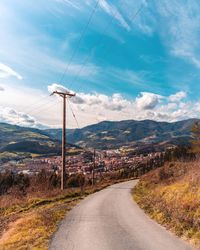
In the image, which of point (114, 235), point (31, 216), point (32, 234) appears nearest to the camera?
point (114, 235)

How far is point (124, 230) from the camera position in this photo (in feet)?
36.6

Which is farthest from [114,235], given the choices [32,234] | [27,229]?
[27,229]

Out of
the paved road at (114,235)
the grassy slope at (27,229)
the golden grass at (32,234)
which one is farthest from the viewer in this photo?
the grassy slope at (27,229)

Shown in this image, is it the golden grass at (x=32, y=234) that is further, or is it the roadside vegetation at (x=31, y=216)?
the roadside vegetation at (x=31, y=216)

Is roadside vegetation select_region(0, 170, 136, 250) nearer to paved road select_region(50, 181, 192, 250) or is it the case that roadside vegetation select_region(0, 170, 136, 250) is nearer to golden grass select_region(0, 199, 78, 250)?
golden grass select_region(0, 199, 78, 250)

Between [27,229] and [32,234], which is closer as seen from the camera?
[32,234]

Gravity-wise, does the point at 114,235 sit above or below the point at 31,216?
above

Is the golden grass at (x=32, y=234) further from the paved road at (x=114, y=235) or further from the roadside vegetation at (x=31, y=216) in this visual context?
the paved road at (x=114, y=235)

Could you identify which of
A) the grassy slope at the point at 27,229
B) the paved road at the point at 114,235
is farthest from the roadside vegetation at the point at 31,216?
the paved road at the point at 114,235

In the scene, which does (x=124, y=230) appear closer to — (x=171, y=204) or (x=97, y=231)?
(x=97, y=231)

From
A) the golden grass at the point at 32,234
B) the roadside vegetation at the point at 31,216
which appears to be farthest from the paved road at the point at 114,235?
the roadside vegetation at the point at 31,216

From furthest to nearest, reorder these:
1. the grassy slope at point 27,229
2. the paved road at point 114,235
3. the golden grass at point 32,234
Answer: the grassy slope at point 27,229 → the golden grass at point 32,234 → the paved road at point 114,235

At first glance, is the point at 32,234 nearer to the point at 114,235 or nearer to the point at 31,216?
the point at 114,235

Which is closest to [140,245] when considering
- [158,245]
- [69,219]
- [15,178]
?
[158,245]
